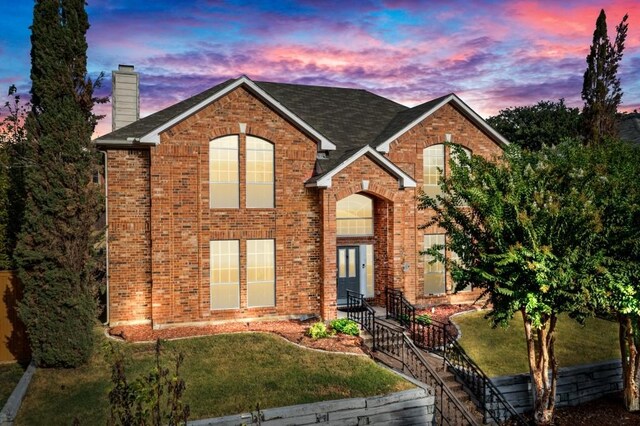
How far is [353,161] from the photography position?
16.5 meters

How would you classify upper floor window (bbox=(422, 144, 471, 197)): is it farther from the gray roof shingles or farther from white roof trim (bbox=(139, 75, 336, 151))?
white roof trim (bbox=(139, 75, 336, 151))

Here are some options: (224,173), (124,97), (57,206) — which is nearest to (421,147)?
(224,173)

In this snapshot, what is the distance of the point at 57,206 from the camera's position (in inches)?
463

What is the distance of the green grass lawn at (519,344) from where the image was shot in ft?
43.2

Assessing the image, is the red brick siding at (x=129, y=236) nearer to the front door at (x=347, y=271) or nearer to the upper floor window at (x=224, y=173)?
the upper floor window at (x=224, y=173)

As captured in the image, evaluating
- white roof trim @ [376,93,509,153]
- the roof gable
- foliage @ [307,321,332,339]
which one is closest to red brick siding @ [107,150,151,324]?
the roof gable

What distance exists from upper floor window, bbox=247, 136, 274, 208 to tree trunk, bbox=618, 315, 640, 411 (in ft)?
37.0

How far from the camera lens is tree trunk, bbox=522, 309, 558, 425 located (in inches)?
437

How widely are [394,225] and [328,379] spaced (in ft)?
25.5

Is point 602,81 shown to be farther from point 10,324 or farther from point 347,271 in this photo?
point 10,324

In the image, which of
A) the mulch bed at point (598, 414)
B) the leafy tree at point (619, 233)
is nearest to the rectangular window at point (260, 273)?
the mulch bed at point (598, 414)

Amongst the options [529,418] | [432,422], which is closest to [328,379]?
[432,422]

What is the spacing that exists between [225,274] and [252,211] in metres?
2.37

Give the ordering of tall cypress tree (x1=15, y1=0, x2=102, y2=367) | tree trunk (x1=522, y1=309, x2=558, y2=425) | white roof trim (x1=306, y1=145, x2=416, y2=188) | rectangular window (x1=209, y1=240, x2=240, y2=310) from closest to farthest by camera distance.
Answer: tree trunk (x1=522, y1=309, x2=558, y2=425) < tall cypress tree (x1=15, y1=0, x2=102, y2=367) < rectangular window (x1=209, y1=240, x2=240, y2=310) < white roof trim (x1=306, y1=145, x2=416, y2=188)
